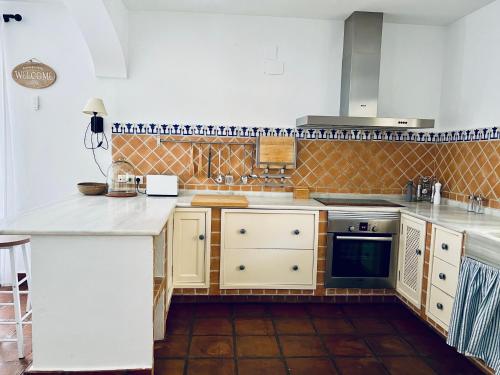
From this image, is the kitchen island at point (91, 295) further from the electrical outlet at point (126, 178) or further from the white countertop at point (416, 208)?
the electrical outlet at point (126, 178)

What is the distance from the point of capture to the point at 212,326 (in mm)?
2785

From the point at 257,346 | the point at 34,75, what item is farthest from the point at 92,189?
the point at 257,346

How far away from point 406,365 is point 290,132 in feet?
6.55

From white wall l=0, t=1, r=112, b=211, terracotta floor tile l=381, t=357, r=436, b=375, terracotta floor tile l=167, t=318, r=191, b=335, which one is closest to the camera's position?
terracotta floor tile l=381, t=357, r=436, b=375

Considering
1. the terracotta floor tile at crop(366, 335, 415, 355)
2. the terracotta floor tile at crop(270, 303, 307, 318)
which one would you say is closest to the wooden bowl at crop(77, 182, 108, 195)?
the terracotta floor tile at crop(270, 303, 307, 318)

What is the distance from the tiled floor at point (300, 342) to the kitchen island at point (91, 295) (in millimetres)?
399

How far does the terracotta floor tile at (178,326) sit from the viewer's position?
2674mm

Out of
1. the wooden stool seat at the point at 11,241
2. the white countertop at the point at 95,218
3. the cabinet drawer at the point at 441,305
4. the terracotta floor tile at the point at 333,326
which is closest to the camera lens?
the white countertop at the point at 95,218

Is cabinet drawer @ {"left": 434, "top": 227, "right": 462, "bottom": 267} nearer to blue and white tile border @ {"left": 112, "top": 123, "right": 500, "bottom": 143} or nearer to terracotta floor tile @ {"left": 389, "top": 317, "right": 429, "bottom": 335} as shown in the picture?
terracotta floor tile @ {"left": 389, "top": 317, "right": 429, "bottom": 335}

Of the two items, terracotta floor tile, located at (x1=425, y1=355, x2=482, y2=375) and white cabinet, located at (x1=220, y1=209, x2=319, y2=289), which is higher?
white cabinet, located at (x1=220, y1=209, x2=319, y2=289)

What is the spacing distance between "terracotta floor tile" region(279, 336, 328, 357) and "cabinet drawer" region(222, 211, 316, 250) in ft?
2.28

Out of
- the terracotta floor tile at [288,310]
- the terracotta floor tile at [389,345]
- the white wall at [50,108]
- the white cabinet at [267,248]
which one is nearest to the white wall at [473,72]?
the white cabinet at [267,248]

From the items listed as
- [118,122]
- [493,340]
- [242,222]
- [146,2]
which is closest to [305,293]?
[242,222]

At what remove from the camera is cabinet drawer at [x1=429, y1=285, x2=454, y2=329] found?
7.86 feet
